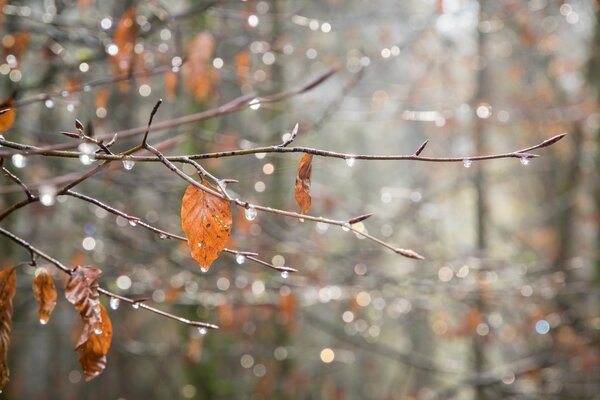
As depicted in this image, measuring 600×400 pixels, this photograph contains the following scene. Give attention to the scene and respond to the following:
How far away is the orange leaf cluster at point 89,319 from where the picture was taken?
1199 mm

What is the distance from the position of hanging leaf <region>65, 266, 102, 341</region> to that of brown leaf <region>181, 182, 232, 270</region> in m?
0.23

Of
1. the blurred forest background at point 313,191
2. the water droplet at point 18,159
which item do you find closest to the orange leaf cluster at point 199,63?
the blurred forest background at point 313,191

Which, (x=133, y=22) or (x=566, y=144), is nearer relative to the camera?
(x=133, y=22)

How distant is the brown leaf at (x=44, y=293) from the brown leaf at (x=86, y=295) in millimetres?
135

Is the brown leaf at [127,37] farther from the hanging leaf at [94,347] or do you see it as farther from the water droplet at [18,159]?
the hanging leaf at [94,347]

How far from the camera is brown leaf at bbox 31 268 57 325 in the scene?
1304 mm

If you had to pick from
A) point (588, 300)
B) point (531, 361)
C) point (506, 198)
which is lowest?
point (506, 198)

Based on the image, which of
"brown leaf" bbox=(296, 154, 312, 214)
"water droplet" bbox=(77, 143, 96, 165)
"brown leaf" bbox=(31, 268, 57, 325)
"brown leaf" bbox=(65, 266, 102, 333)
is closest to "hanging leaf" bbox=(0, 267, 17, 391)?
"brown leaf" bbox=(31, 268, 57, 325)

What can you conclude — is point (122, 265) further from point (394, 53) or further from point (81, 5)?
point (394, 53)

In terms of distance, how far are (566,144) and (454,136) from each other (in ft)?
4.98

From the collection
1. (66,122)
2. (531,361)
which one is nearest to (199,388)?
(531,361)

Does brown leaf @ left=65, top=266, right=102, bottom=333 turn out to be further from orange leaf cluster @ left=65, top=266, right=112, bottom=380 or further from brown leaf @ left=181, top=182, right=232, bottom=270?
brown leaf @ left=181, top=182, right=232, bottom=270

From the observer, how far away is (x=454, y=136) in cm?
857

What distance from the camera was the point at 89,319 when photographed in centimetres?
120
